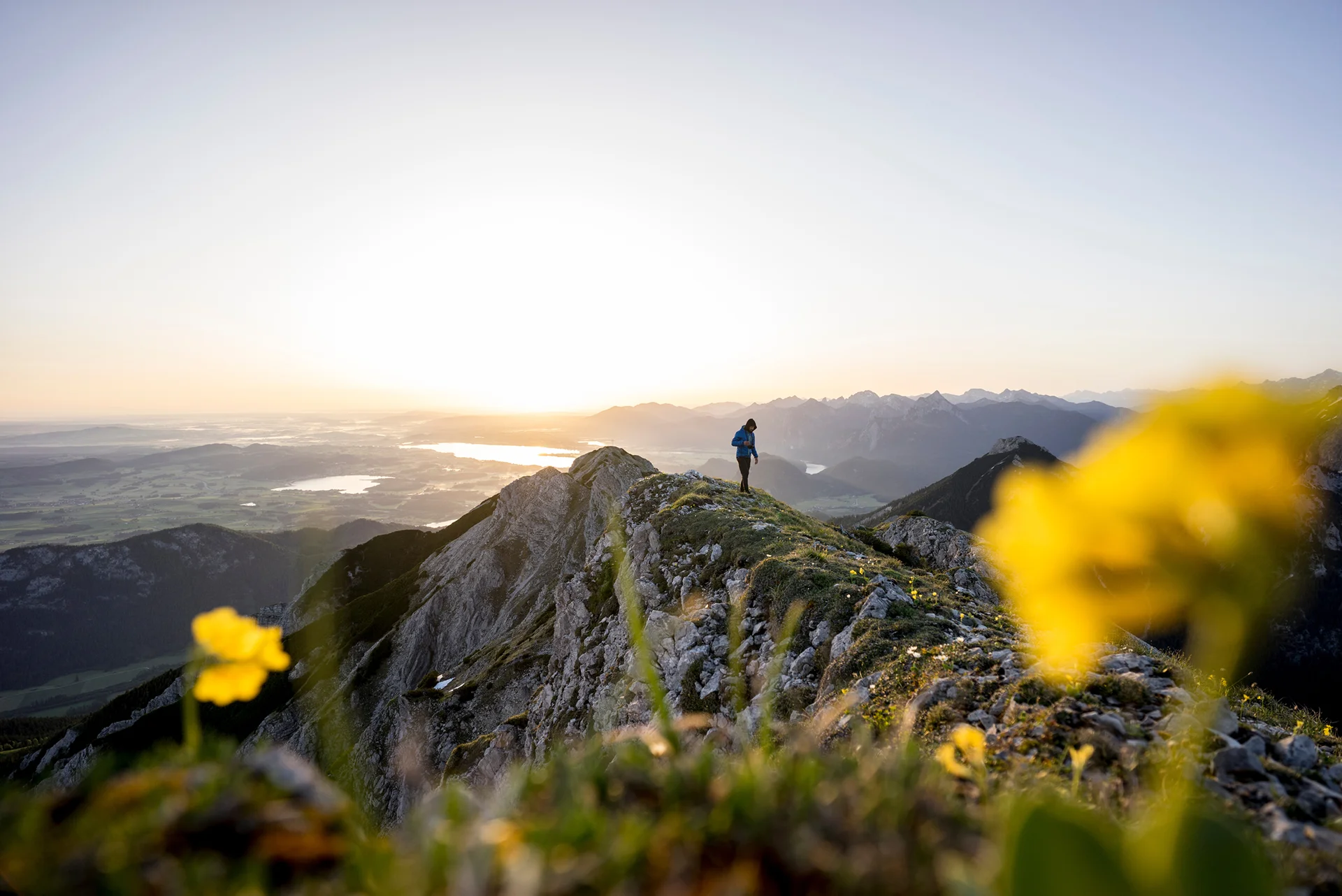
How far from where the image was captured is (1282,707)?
10.5 metres

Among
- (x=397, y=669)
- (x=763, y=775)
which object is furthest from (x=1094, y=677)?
(x=397, y=669)

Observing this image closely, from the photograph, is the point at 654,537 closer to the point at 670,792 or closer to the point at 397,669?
the point at 670,792

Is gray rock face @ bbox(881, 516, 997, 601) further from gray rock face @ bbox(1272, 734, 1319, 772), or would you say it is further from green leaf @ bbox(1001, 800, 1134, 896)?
green leaf @ bbox(1001, 800, 1134, 896)

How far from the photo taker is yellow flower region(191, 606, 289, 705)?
2.74 metres

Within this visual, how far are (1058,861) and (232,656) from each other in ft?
12.1

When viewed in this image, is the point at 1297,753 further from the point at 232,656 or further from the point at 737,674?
the point at 232,656

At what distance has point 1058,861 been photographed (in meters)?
2.04

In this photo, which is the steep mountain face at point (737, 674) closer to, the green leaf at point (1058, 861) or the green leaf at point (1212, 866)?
the green leaf at point (1212, 866)

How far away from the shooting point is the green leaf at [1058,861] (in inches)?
79.5

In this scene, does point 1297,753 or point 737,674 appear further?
point 737,674

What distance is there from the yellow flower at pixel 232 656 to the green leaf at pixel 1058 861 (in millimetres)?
3211

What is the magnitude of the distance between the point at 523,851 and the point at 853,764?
1744 mm

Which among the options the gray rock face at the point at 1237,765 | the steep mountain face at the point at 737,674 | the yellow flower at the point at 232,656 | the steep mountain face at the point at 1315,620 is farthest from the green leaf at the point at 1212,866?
the steep mountain face at the point at 1315,620

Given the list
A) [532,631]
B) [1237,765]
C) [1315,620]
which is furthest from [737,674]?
[1315,620]
